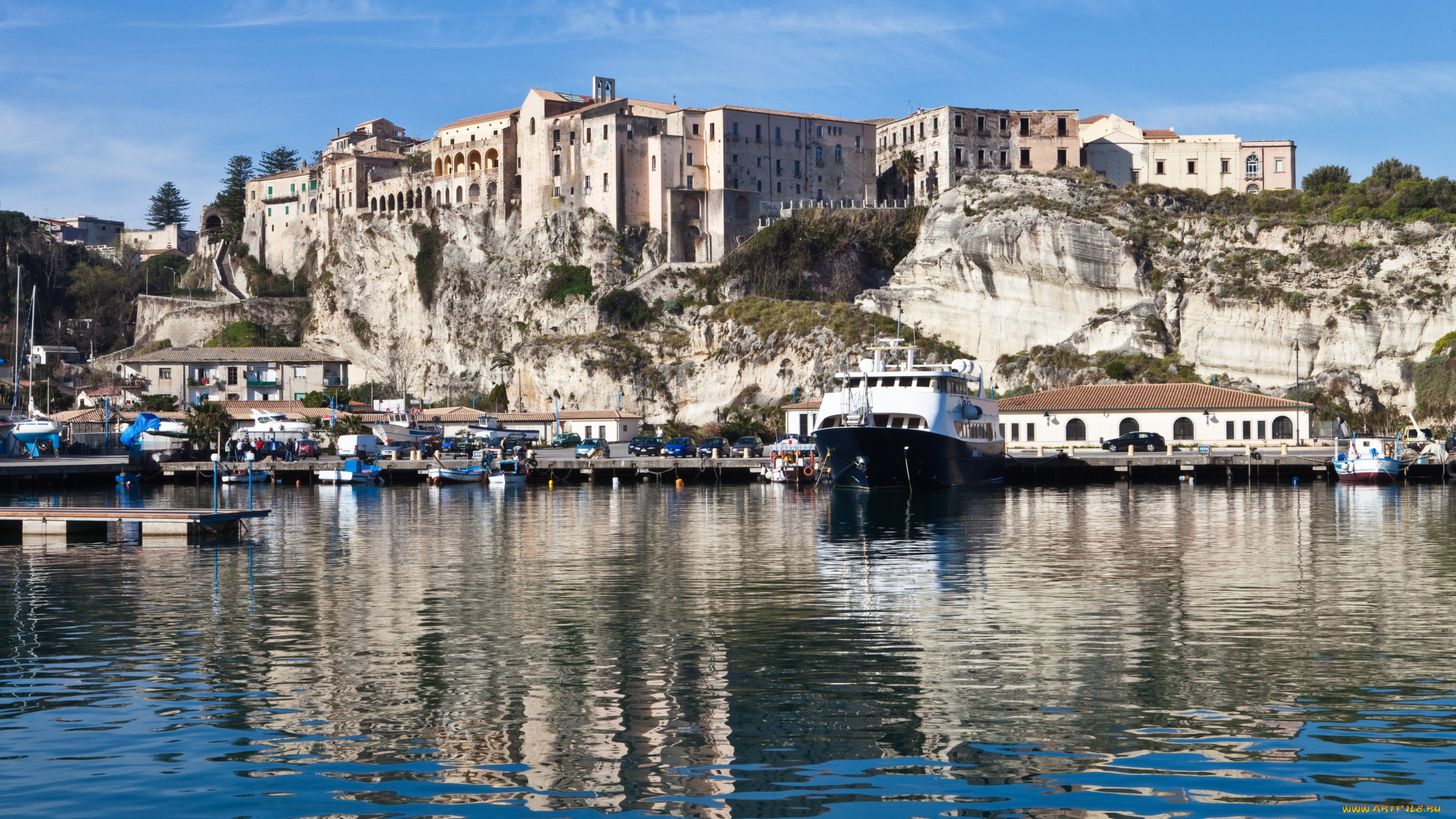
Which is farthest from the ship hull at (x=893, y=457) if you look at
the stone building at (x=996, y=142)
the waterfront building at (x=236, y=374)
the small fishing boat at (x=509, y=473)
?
the waterfront building at (x=236, y=374)

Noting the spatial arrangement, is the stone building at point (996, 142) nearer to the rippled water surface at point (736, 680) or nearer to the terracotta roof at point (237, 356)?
the terracotta roof at point (237, 356)

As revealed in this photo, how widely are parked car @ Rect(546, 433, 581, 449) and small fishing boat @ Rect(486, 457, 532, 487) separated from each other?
704 inches

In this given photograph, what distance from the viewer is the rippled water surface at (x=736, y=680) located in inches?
539

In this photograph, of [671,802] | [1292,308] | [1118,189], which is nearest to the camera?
[671,802]

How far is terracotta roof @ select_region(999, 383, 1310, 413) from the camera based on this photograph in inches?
3179

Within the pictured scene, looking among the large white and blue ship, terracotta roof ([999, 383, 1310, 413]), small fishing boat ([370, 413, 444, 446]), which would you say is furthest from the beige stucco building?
small fishing boat ([370, 413, 444, 446])

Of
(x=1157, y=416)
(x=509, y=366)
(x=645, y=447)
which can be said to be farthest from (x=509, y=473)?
(x=509, y=366)

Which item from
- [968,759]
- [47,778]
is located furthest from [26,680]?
[968,759]

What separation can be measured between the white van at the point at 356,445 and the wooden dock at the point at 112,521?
4134 centimetres

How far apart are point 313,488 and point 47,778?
6329 centimetres

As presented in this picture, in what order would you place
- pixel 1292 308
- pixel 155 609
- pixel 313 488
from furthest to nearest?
pixel 1292 308, pixel 313 488, pixel 155 609

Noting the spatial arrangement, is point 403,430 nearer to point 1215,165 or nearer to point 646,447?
point 646,447

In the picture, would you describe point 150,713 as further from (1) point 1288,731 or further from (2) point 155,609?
(1) point 1288,731

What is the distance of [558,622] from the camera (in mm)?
24312
